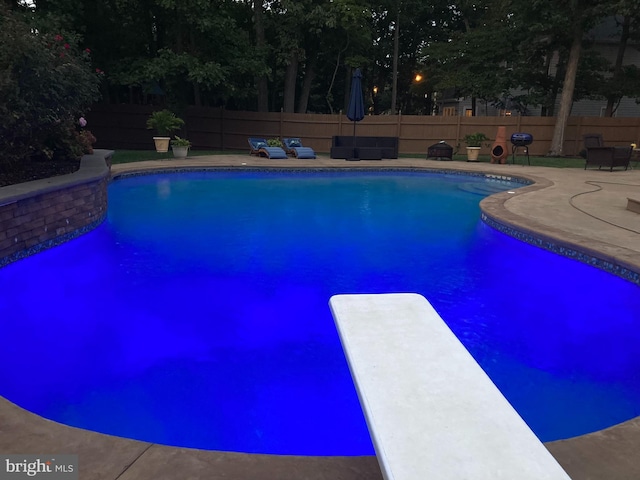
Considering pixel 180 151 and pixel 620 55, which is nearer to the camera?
pixel 180 151

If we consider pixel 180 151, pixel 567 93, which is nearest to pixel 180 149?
pixel 180 151

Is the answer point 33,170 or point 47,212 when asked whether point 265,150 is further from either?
point 47,212

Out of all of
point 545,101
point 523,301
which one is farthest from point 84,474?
point 545,101

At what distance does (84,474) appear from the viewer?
160 centimetres

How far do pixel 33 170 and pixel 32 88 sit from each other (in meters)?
1.36

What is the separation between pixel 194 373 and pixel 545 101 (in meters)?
21.9

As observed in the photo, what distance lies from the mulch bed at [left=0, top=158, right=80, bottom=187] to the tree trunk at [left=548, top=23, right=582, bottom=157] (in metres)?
17.2

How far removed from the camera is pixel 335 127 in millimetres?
18953

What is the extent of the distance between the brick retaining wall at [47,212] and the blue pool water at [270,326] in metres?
0.19

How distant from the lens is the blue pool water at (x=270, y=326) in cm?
295

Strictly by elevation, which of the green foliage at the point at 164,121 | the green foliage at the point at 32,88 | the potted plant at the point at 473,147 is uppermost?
the green foliage at the point at 32,88

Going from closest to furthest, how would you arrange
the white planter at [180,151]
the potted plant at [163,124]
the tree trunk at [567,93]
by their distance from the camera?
1. the white planter at [180,151]
2. the potted plant at [163,124]
3. the tree trunk at [567,93]

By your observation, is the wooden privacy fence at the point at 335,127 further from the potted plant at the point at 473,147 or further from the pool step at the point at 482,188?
the pool step at the point at 482,188

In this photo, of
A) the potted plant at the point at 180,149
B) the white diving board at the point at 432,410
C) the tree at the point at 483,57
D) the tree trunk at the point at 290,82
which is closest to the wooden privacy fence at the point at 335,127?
the tree trunk at the point at 290,82
